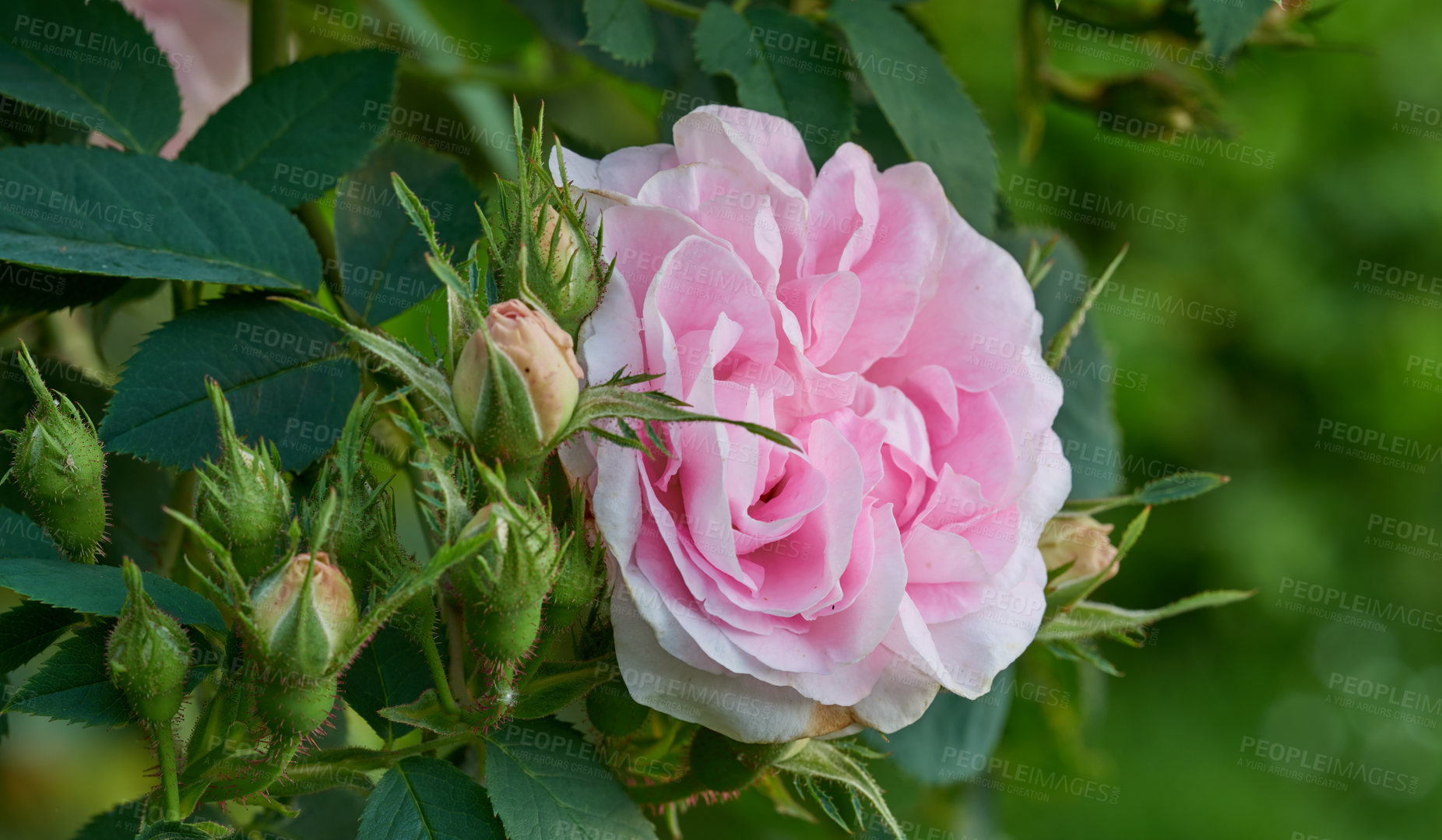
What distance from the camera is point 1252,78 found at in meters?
1.82

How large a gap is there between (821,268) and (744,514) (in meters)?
0.11

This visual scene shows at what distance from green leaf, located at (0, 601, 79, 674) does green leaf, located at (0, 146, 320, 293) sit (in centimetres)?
12

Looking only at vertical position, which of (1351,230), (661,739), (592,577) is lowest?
(1351,230)

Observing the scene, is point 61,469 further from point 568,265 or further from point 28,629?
point 568,265

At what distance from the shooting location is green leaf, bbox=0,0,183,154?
465mm

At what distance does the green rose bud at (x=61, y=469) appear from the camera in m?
0.34

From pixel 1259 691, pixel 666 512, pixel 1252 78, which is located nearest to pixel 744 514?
pixel 666 512

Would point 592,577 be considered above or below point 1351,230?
above

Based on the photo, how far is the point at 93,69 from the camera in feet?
1.59

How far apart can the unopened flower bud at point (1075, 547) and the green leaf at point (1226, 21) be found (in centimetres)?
22

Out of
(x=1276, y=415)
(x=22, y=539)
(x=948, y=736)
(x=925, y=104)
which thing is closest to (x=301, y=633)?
(x=22, y=539)

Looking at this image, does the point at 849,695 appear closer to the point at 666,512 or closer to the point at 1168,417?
the point at 666,512

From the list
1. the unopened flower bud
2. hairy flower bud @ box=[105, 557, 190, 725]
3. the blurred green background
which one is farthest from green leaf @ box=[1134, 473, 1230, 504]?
the blurred green background

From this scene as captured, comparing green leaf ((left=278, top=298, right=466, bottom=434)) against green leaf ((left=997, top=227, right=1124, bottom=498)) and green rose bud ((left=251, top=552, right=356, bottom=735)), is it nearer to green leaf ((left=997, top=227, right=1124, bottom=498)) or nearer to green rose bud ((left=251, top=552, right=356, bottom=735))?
green rose bud ((left=251, top=552, right=356, bottom=735))
